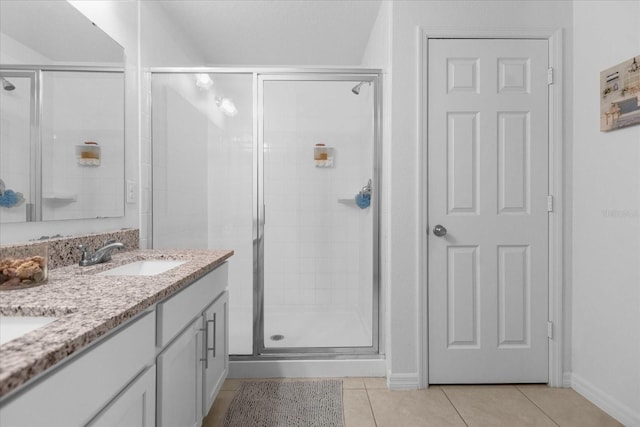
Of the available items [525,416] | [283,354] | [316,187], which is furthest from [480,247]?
[283,354]

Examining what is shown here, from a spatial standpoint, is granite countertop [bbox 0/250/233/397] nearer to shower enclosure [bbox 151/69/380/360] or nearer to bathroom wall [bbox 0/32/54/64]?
bathroom wall [bbox 0/32/54/64]

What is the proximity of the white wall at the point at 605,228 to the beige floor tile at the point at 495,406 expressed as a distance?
0.39 metres

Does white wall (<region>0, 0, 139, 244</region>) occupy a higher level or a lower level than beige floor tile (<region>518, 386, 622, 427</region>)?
higher

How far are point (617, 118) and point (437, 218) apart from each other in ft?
3.35

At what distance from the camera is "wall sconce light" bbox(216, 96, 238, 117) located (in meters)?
2.45

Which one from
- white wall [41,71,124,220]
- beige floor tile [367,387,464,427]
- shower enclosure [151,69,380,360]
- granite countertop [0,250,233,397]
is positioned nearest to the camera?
granite countertop [0,250,233,397]

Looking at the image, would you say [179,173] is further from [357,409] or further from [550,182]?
[550,182]

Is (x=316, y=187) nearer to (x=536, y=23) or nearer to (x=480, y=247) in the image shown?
(x=480, y=247)

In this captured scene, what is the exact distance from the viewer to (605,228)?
191 cm

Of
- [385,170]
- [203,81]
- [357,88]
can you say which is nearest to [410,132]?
[385,170]

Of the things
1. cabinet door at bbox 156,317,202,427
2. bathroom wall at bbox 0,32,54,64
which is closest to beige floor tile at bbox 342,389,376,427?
cabinet door at bbox 156,317,202,427

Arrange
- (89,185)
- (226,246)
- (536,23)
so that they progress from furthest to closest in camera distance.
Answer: (226,246) < (536,23) < (89,185)

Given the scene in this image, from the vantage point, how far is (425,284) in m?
2.15

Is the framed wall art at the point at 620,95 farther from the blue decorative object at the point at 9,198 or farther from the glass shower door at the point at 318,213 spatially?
the blue decorative object at the point at 9,198
